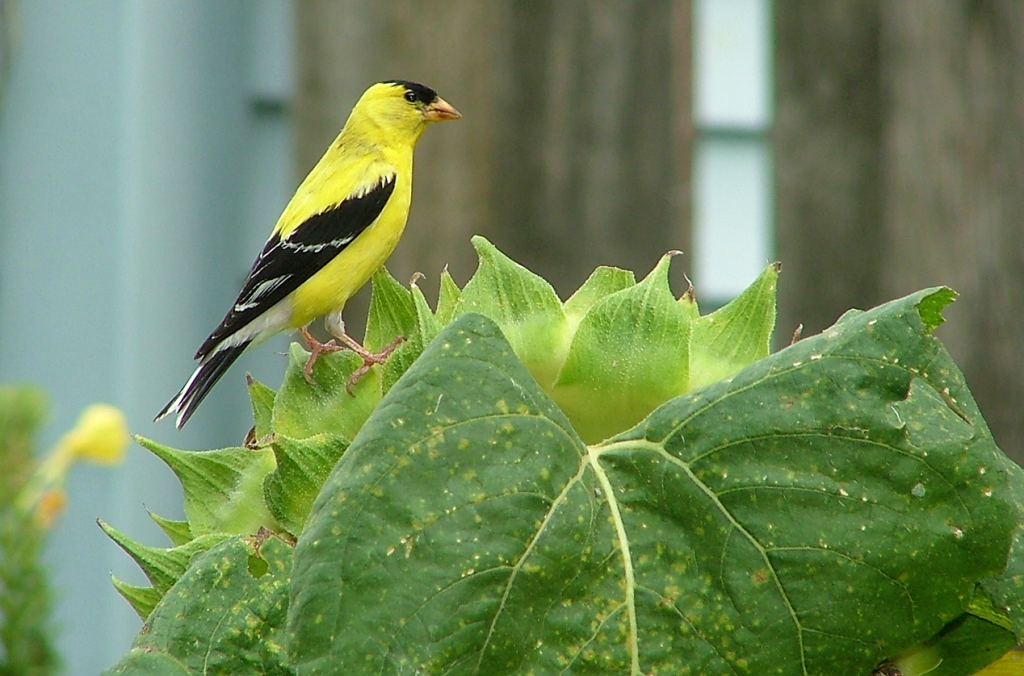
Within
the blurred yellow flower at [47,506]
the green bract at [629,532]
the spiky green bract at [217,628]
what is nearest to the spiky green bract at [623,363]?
the green bract at [629,532]

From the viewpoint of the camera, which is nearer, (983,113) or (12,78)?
(983,113)

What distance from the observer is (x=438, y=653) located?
52 cm

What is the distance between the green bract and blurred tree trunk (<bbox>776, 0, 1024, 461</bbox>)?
922 millimetres

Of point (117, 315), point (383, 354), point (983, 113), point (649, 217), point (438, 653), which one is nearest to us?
point (438, 653)

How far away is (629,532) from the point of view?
559 mm

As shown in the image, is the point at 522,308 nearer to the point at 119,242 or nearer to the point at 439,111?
the point at 439,111

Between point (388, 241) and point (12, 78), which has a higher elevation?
point (12, 78)

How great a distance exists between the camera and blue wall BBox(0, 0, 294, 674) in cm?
263

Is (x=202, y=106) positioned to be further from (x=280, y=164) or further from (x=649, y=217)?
(x=649, y=217)

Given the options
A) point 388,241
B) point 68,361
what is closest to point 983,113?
point 388,241

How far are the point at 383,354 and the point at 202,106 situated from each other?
2.33m

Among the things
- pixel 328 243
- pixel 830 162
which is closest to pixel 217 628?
pixel 830 162

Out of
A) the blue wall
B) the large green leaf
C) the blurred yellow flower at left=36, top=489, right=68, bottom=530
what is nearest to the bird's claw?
the large green leaf

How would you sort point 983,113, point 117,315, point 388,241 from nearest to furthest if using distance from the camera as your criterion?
point 983,113 < point 388,241 < point 117,315
